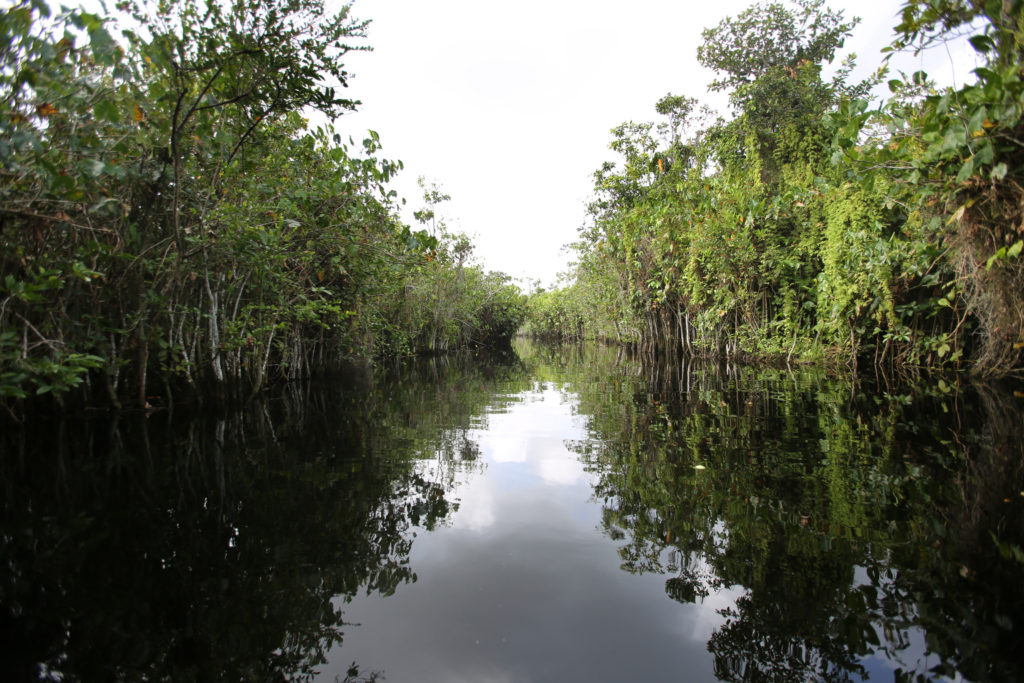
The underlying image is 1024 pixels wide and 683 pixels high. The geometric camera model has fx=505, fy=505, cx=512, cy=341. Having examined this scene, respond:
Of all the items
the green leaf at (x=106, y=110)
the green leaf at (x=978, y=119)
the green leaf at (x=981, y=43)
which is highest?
the green leaf at (x=981, y=43)

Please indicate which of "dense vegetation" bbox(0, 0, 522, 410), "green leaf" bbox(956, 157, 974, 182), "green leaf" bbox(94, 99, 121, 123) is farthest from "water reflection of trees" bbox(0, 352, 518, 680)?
"green leaf" bbox(956, 157, 974, 182)

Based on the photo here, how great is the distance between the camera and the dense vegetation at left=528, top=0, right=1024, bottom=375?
11.7ft

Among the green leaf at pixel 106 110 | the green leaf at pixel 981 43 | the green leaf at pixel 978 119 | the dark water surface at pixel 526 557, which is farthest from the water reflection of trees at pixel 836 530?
the green leaf at pixel 106 110

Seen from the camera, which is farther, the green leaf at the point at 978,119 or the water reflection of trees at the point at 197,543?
the green leaf at the point at 978,119

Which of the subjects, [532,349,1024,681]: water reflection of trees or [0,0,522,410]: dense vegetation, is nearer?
[532,349,1024,681]: water reflection of trees

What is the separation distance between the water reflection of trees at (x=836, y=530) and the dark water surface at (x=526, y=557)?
0.01 meters

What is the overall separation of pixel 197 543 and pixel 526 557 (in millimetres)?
1633

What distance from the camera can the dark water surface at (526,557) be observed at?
1.67 m

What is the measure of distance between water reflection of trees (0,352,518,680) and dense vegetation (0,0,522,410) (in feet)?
2.71

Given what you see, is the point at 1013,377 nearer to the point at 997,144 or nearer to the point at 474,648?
the point at 997,144

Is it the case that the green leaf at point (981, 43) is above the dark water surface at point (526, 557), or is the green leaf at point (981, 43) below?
above

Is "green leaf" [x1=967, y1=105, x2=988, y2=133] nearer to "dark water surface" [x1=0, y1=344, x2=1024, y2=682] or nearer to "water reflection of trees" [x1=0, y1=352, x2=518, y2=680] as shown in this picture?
"dark water surface" [x1=0, y1=344, x2=1024, y2=682]

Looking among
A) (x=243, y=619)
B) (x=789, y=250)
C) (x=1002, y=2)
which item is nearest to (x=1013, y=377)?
(x=789, y=250)

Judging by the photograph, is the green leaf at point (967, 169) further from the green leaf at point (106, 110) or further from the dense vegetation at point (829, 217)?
the green leaf at point (106, 110)
